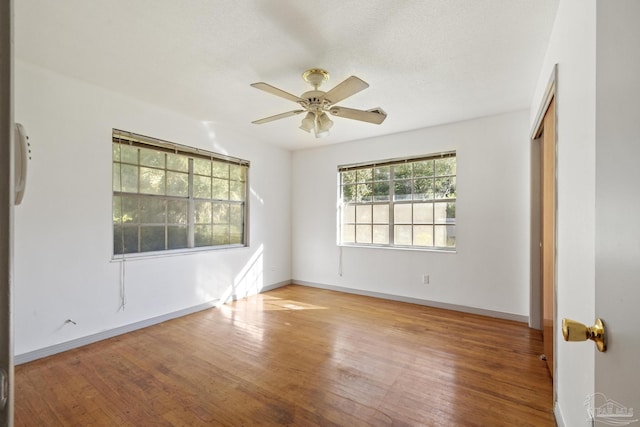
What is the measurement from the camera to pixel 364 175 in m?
4.88

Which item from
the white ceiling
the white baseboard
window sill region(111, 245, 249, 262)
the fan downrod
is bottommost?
the white baseboard

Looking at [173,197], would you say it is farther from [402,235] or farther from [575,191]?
[575,191]

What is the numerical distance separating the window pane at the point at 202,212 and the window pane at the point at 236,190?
45 cm

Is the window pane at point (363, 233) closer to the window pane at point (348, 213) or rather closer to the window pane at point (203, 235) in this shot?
the window pane at point (348, 213)

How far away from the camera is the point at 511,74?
2.65 metres

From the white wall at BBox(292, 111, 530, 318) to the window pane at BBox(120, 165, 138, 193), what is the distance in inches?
121

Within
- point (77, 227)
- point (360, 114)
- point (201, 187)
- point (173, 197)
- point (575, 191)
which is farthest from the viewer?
point (201, 187)

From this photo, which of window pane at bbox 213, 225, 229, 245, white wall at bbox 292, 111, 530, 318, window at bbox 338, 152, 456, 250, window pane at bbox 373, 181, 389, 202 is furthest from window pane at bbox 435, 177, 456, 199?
window pane at bbox 213, 225, 229, 245

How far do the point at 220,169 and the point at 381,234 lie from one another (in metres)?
2.71

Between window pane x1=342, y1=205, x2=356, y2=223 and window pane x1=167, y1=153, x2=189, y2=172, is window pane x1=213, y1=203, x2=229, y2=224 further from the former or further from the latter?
window pane x1=342, y1=205, x2=356, y2=223

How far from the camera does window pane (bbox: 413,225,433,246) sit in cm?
423

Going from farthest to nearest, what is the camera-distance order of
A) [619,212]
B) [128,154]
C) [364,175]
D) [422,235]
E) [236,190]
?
[364,175], [236,190], [422,235], [128,154], [619,212]
